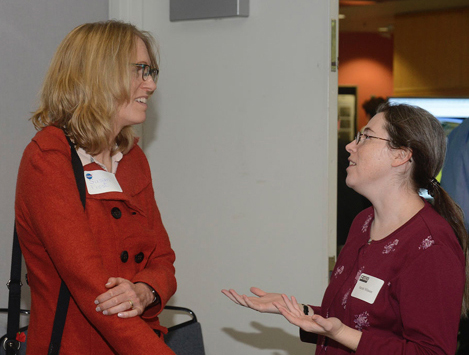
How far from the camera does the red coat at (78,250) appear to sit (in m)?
1.51

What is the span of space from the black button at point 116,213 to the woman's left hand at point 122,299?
181 mm

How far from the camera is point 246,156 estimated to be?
105 inches

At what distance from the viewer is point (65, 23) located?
2531 millimetres

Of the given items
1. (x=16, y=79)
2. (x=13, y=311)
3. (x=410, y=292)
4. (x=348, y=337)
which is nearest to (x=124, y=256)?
(x=13, y=311)

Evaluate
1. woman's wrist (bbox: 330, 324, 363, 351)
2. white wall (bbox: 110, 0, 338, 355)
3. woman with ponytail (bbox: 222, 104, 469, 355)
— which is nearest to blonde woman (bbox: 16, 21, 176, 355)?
woman with ponytail (bbox: 222, 104, 469, 355)

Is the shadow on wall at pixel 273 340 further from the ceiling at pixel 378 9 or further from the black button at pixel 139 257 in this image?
the ceiling at pixel 378 9

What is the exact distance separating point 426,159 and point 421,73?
741 centimetres

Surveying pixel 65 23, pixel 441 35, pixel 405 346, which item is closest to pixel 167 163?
pixel 65 23

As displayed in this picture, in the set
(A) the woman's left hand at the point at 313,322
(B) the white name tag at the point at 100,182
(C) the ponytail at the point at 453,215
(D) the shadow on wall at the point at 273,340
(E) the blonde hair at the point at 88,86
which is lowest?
(D) the shadow on wall at the point at 273,340

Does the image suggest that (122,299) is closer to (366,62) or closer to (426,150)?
(426,150)

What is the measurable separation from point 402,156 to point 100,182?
85 cm

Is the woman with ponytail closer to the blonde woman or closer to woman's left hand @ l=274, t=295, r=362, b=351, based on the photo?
woman's left hand @ l=274, t=295, r=362, b=351

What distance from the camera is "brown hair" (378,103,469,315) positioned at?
168 centimetres

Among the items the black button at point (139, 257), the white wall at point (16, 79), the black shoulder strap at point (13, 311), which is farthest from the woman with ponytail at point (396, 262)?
the white wall at point (16, 79)
